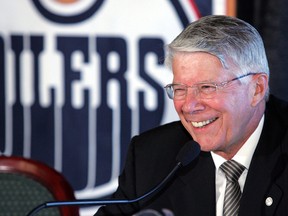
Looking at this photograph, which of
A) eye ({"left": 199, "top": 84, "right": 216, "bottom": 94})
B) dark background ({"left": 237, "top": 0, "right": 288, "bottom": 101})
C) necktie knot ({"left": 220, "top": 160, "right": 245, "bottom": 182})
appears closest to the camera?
eye ({"left": 199, "top": 84, "right": 216, "bottom": 94})

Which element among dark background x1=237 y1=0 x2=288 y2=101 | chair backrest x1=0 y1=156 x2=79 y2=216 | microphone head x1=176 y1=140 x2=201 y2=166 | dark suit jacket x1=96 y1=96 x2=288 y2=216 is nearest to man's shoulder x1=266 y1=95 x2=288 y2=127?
dark suit jacket x1=96 y1=96 x2=288 y2=216

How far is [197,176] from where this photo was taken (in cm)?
231

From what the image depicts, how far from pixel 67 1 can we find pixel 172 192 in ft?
4.41

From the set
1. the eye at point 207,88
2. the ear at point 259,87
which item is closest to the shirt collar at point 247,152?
the ear at point 259,87

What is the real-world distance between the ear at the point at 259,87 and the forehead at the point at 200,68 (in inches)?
3.9

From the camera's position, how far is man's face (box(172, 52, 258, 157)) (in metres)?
2.12

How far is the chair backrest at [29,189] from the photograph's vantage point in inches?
87.8

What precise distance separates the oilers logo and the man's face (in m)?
1.12

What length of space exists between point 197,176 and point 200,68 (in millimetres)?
345

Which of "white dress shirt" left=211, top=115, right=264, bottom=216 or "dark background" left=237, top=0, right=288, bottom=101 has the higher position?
"dark background" left=237, top=0, right=288, bottom=101

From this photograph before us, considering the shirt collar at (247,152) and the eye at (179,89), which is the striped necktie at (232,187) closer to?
the shirt collar at (247,152)

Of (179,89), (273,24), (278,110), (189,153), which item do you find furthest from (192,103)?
(273,24)

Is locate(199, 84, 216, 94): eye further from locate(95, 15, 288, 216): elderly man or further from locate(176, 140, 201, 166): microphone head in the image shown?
locate(176, 140, 201, 166): microphone head

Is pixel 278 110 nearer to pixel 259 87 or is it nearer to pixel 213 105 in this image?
pixel 259 87
